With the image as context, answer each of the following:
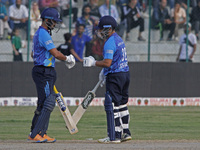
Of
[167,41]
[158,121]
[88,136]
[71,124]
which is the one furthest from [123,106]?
[167,41]

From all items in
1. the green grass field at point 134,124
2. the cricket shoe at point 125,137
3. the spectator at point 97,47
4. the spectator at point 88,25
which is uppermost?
the spectator at point 88,25

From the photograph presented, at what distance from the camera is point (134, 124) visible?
1323 centimetres

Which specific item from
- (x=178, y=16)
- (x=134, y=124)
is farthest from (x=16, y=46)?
(x=134, y=124)

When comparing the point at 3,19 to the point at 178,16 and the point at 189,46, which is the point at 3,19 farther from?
the point at 189,46

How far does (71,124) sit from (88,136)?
1251 mm

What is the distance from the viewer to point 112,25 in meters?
9.20

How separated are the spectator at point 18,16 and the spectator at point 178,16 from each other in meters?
5.43

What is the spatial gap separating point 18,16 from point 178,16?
5.92 m

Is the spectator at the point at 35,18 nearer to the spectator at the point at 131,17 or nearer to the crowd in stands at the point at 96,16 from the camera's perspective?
the crowd in stands at the point at 96,16

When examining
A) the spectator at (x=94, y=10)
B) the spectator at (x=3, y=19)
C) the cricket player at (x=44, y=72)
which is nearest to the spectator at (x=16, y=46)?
the spectator at (x=3, y=19)

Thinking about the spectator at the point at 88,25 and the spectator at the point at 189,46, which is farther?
the spectator at the point at 189,46

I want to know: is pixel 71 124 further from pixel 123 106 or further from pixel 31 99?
pixel 31 99

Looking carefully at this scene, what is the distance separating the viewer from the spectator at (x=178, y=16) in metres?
19.6

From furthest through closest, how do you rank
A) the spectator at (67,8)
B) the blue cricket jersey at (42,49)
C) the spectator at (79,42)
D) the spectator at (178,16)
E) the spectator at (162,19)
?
the spectator at (178,16) < the spectator at (162,19) < the spectator at (67,8) < the spectator at (79,42) < the blue cricket jersey at (42,49)
